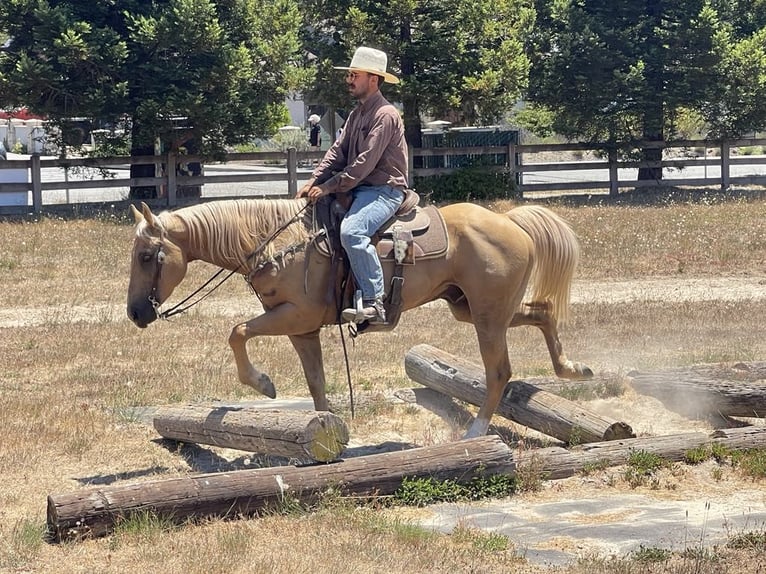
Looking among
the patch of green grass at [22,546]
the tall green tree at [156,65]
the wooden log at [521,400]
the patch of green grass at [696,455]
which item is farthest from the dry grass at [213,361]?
the tall green tree at [156,65]

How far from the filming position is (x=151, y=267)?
29.8 ft

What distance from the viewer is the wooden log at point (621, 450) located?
28.3 feet

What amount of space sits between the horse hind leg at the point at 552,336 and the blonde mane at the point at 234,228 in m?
2.29

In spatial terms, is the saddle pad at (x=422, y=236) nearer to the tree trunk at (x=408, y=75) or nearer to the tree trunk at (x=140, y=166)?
the tree trunk at (x=408, y=75)

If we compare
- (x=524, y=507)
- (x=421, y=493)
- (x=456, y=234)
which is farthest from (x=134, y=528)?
(x=456, y=234)

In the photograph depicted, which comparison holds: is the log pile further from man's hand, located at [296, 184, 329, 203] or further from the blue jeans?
man's hand, located at [296, 184, 329, 203]

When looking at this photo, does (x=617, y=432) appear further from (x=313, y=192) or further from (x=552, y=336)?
(x=313, y=192)

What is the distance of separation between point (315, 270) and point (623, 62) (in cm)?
2298

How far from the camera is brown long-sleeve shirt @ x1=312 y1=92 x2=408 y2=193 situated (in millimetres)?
→ 9219

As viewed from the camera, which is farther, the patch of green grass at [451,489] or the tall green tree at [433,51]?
the tall green tree at [433,51]

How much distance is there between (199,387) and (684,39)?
2158 centimetres

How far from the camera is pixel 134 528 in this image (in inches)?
277

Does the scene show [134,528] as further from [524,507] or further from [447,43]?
[447,43]

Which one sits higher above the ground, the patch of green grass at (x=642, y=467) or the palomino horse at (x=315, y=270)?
the palomino horse at (x=315, y=270)
